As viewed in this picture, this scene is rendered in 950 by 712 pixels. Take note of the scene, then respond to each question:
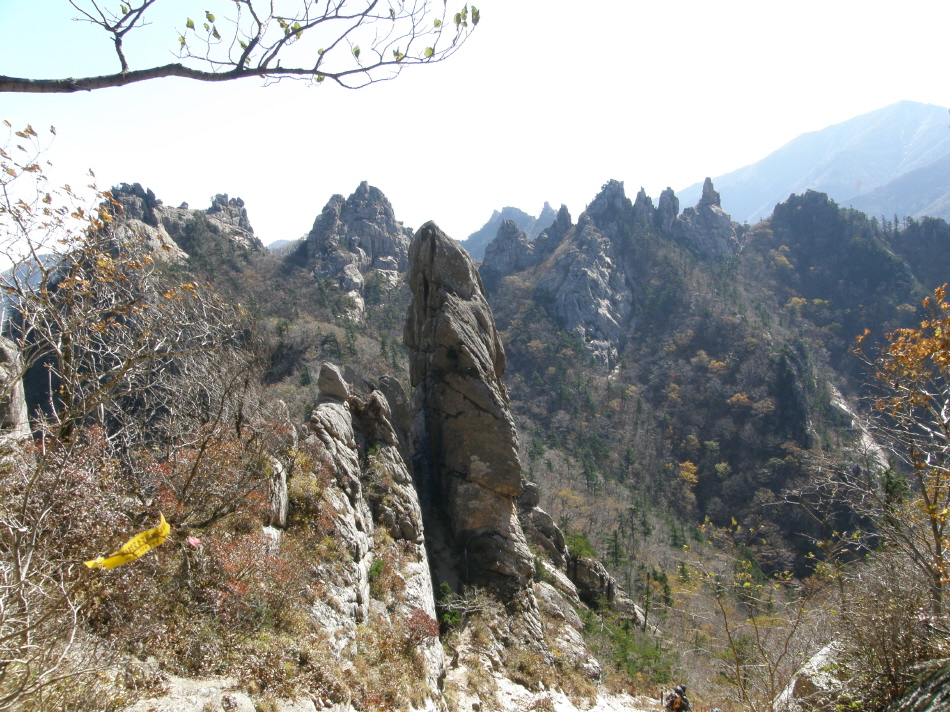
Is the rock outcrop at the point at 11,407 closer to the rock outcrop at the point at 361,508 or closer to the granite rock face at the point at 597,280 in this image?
the rock outcrop at the point at 361,508

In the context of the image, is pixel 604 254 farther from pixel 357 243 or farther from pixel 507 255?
pixel 357 243

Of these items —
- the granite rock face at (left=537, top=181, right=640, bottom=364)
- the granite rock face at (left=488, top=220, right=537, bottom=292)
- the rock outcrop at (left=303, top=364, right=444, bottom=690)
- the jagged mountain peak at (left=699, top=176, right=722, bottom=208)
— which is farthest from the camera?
the jagged mountain peak at (left=699, top=176, right=722, bottom=208)

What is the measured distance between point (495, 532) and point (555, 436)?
54.4 m

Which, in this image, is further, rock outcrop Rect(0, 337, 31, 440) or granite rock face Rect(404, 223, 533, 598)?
granite rock face Rect(404, 223, 533, 598)

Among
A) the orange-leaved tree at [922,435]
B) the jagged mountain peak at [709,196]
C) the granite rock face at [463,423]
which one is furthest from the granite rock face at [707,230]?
the orange-leaved tree at [922,435]

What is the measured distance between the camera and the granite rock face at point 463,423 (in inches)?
559

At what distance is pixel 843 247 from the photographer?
100375 millimetres

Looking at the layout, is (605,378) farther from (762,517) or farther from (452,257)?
(452,257)

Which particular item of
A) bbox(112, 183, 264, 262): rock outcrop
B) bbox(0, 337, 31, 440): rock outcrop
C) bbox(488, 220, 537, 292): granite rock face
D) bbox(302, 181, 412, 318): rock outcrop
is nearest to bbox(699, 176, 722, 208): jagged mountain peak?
bbox(488, 220, 537, 292): granite rock face

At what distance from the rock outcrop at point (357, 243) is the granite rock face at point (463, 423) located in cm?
5898

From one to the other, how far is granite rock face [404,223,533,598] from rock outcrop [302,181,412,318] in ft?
194

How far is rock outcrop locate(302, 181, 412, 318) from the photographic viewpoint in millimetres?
84125

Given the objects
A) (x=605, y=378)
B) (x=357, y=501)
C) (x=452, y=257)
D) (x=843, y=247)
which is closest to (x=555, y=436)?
(x=605, y=378)

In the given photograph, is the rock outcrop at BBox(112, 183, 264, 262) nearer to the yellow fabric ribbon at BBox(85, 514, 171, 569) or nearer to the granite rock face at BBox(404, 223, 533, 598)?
the granite rock face at BBox(404, 223, 533, 598)
